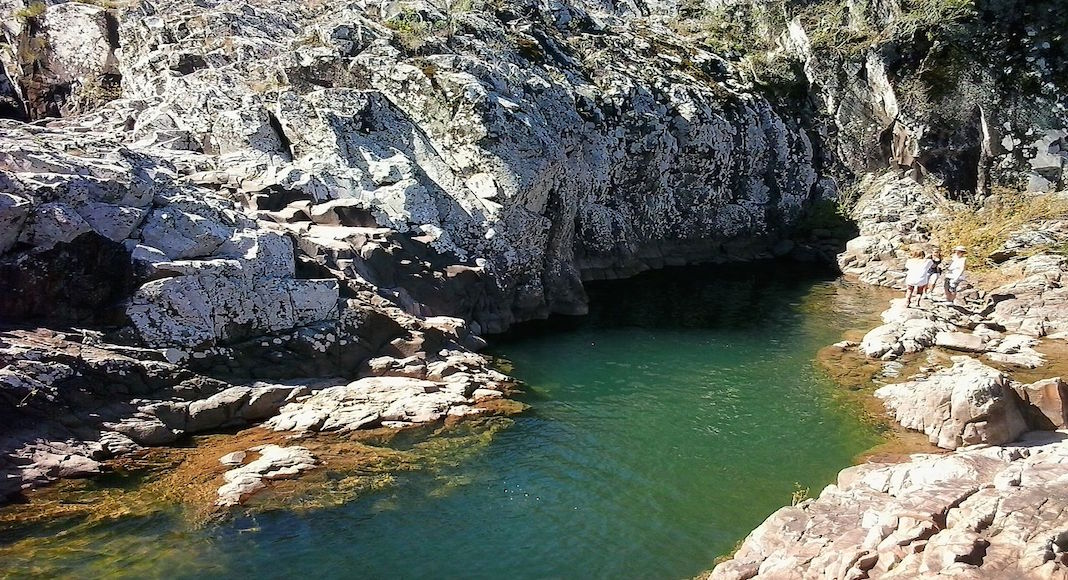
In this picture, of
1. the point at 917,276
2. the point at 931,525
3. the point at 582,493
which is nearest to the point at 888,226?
the point at 917,276

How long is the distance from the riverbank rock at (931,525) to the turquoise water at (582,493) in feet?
4.90

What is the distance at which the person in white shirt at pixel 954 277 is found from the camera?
88.2 feet

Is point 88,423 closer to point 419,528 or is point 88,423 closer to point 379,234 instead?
point 419,528

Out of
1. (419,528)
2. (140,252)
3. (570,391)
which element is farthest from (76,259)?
(570,391)

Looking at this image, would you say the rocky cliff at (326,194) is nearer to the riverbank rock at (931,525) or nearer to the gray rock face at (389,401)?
the gray rock face at (389,401)

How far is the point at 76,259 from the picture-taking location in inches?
698

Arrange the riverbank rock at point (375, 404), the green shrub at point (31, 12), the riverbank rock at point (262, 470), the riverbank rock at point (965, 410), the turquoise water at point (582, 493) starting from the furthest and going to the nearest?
the green shrub at point (31, 12)
the riverbank rock at point (375, 404)
the riverbank rock at point (965, 410)
the riverbank rock at point (262, 470)
the turquoise water at point (582, 493)

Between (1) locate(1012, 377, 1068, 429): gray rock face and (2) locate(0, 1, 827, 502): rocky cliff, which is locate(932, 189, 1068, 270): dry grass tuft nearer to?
(2) locate(0, 1, 827, 502): rocky cliff

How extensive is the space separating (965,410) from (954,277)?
1373 centimetres

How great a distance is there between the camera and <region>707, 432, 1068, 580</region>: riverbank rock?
910cm

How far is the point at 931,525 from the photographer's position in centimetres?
1010

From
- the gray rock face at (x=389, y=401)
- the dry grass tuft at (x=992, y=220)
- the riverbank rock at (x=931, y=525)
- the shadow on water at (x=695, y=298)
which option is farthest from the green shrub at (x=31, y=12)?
the dry grass tuft at (x=992, y=220)

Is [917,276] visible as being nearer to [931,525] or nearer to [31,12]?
[931,525]

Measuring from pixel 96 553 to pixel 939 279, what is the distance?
29936 millimetres
